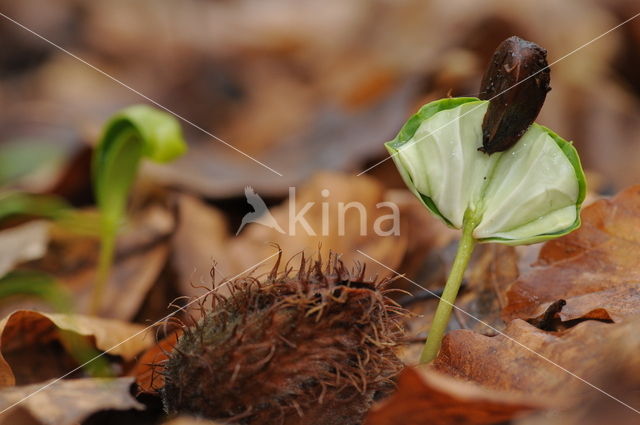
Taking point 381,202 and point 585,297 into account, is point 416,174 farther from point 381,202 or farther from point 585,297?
point 381,202

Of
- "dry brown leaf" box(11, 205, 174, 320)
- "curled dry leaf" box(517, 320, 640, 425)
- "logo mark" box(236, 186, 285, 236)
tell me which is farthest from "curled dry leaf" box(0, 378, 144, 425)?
"logo mark" box(236, 186, 285, 236)

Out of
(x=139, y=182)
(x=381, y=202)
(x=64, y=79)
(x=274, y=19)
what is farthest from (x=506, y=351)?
(x=274, y=19)

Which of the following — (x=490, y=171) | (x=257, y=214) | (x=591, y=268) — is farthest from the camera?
(x=257, y=214)

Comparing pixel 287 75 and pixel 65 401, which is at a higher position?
pixel 287 75

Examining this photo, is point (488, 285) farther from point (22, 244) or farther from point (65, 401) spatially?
point (22, 244)

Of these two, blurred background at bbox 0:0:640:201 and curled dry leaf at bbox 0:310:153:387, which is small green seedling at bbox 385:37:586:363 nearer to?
curled dry leaf at bbox 0:310:153:387

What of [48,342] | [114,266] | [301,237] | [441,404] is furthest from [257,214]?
[441,404]

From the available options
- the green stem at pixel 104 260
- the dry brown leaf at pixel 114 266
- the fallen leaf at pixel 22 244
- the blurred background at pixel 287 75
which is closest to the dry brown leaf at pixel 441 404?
the green stem at pixel 104 260
